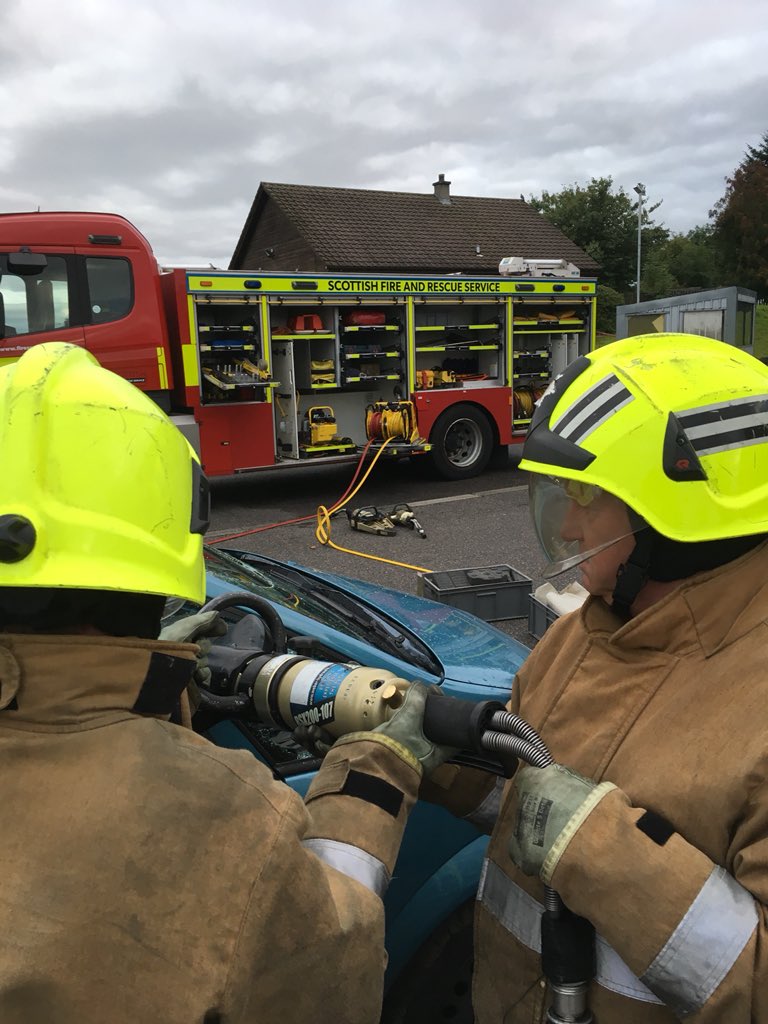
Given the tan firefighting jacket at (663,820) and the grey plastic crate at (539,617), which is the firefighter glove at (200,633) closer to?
the tan firefighting jacket at (663,820)

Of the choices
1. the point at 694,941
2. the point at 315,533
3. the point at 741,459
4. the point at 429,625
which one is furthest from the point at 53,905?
the point at 315,533

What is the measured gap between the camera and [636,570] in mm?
1302

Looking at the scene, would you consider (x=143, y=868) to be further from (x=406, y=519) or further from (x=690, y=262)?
(x=690, y=262)

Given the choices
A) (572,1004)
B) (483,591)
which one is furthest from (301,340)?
(572,1004)

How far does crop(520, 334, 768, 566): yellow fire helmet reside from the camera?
48.3 inches

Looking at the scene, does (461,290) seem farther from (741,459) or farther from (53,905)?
(53,905)

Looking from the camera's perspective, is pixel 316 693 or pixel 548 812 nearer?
pixel 548 812

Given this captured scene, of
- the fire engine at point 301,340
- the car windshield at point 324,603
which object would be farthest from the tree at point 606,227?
the car windshield at point 324,603

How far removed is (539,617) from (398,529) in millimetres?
3141

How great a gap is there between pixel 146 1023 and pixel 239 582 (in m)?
1.94

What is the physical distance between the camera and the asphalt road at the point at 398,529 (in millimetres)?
6582

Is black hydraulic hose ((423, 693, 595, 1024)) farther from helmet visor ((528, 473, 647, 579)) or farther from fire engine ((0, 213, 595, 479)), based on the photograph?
fire engine ((0, 213, 595, 479))

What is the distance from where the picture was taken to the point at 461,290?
10.1 meters

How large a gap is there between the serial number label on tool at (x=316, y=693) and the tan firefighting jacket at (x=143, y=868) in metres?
0.40
